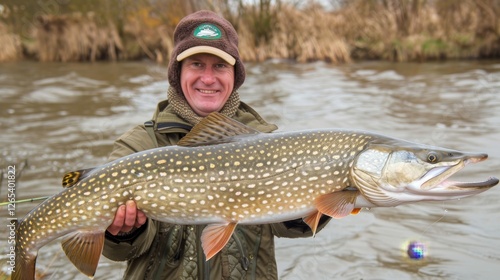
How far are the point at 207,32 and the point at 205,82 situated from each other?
12.6 inches

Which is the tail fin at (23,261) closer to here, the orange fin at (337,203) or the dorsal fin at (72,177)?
the dorsal fin at (72,177)

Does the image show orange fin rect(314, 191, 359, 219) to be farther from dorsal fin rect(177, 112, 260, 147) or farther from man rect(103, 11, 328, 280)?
dorsal fin rect(177, 112, 260, 147)

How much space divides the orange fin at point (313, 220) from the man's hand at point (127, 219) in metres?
0.87

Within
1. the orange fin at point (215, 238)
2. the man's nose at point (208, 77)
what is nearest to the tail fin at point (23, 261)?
the orange fin at point (215, 238)

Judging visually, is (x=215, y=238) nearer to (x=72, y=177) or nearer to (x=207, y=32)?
(x=72, y=177)

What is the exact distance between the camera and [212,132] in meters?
3.01

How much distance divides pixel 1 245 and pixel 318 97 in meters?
8.96

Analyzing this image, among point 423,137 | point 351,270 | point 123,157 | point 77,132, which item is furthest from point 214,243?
point 77,132

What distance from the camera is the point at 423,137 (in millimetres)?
8758

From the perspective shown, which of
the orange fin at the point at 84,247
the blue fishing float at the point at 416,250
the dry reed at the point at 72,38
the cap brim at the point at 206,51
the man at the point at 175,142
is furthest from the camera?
the dry reed at the point at 72,38

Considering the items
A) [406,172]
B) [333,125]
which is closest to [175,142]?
[406,172]

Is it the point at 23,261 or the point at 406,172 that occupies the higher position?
the point at 406,172

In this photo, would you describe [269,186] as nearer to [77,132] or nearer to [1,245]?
[1,245]

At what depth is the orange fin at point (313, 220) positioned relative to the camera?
2.90m
